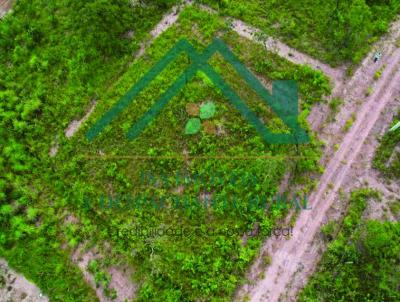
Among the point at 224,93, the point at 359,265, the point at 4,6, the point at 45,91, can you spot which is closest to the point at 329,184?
the point at 359,265

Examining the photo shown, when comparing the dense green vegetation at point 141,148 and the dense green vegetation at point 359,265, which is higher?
the dense green vegetation at point 141,148

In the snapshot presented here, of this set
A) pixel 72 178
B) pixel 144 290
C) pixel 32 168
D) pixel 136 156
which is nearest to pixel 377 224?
pixel 144 290

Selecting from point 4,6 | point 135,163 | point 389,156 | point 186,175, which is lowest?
point 389,156

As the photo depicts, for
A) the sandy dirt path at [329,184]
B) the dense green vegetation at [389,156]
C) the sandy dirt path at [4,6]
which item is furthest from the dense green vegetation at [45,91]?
the dense green vegetation at [389,156]

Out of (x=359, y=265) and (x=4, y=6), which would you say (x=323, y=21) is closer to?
(x=359, y=265)

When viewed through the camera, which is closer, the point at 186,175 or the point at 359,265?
the point at 359,265

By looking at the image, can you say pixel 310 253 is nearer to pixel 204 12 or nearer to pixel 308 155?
pixel 308 155

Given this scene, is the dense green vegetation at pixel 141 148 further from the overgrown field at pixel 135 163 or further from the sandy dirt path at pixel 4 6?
the sandy dirt path at pixel 4 6
